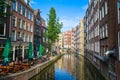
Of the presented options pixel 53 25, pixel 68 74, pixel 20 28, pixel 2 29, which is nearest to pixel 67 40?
pixel 53 25

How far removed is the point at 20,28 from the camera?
3784 cm

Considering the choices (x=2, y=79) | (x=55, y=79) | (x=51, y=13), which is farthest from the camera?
(x=51, y=13)

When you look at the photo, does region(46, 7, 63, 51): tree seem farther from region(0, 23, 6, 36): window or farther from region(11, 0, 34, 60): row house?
region(0, 23, 6, 36): window

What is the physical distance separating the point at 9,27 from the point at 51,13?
26540mm

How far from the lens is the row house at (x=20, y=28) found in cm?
3412

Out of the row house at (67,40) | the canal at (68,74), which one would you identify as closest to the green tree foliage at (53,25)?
the canal at (68,74)

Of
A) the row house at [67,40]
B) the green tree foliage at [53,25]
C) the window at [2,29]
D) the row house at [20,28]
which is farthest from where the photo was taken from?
the row house at [67,40]

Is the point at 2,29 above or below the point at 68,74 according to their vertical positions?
above

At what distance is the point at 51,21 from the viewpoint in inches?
2227

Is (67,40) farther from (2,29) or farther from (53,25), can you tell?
(2,29)

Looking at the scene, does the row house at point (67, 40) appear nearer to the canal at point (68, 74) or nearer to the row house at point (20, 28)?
the row house at point (20, 28)

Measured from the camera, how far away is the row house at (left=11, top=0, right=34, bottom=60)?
1344 inches

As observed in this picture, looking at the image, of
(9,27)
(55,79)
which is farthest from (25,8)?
(55,79)

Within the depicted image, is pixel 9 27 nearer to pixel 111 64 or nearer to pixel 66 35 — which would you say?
pixel 111 64
